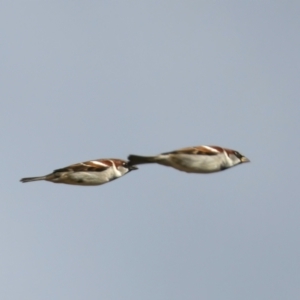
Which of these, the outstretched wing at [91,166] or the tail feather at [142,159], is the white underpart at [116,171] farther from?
the tail feather at [142,159]

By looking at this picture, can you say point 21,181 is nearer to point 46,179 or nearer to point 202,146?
point 46,179

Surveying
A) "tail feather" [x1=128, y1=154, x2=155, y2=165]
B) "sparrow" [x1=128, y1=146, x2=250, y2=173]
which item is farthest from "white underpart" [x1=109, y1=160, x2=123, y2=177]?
"tail feather" [x1=128, y1=154, x2=155, y2=165]

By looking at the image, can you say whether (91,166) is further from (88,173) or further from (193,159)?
(193,159)

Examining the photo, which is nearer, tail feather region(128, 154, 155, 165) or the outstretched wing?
tail feather region(128, 154, 155, 165)

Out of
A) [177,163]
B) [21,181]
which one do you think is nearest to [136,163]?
[177,163]

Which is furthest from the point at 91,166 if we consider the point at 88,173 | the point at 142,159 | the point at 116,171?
the point at 142,159

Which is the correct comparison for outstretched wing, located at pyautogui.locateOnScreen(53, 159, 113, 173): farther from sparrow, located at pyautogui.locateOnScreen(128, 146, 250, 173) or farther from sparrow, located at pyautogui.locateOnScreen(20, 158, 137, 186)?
sparrow, located at pyautogui.locateOnScreen(128, 146, 250, 173)
